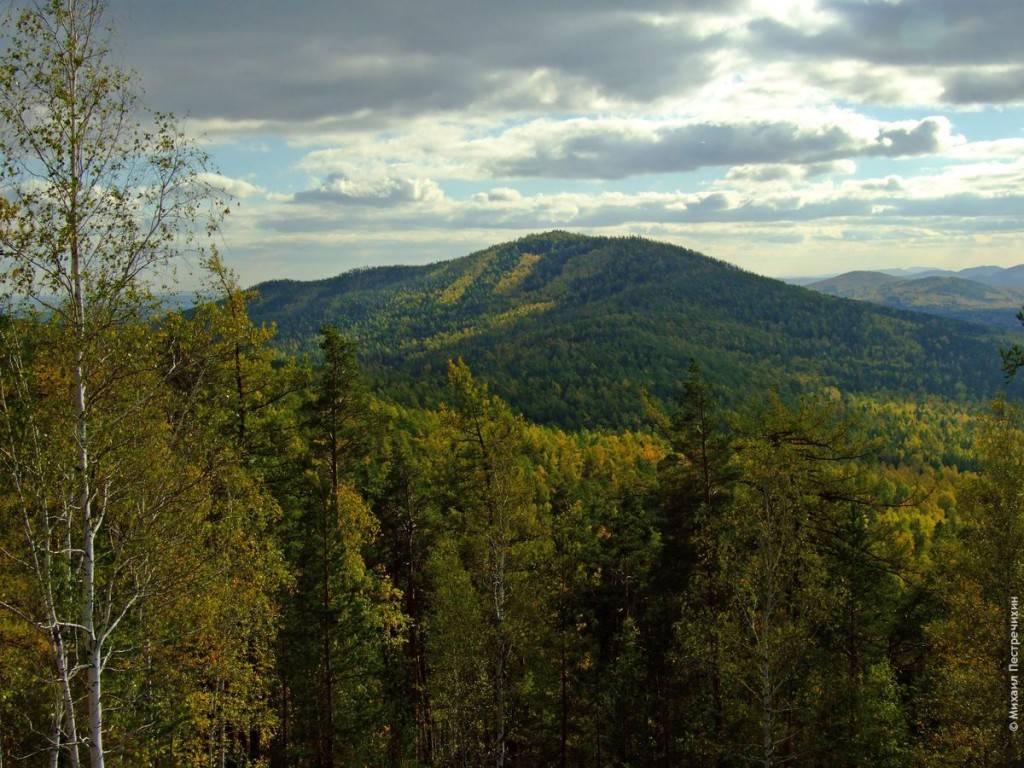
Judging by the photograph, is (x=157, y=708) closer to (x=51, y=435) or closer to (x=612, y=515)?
(x=51, y=435)

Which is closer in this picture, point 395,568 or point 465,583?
point 465,583

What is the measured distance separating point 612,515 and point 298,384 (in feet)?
44.1

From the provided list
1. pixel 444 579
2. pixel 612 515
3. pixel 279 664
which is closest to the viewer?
pixel 279 664

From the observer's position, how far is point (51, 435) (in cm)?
971

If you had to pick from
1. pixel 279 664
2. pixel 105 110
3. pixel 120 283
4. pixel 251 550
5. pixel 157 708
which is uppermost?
pixel 105 110

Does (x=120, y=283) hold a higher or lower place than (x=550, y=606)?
higher

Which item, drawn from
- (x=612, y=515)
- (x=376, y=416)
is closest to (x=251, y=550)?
(x=376, y=416)

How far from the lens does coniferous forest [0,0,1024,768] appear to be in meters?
9.97

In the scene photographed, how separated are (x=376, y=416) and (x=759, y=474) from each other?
1419 cm

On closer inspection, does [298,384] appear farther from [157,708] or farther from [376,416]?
[157,708]

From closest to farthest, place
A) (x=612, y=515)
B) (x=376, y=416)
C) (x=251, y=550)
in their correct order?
(x=251, y=550)
(x=376, y=416)
(x=612, y=515)

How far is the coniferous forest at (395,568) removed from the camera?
9.97m

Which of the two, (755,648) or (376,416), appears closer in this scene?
(755,648)

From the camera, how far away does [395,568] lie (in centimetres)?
3128
